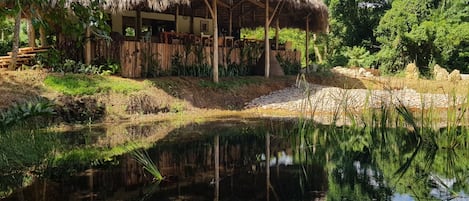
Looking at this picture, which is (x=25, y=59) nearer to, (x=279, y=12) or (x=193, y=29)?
(x=193, y=29)

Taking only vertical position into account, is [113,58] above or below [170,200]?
above

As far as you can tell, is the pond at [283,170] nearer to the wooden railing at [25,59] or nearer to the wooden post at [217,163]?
the wooden post at [217,163]

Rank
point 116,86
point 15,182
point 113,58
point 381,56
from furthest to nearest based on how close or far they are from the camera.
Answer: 1. point 381,56
2. point 113,58
3. point 116,86
4. point 15,182

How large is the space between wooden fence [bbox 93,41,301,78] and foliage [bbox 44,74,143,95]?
0.81 meters

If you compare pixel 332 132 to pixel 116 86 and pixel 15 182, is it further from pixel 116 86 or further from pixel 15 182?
pixel 116 86

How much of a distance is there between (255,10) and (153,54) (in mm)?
6531

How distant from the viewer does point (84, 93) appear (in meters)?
10.4

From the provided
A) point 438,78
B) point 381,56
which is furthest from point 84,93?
point 381,56

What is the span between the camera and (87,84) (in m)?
10.7

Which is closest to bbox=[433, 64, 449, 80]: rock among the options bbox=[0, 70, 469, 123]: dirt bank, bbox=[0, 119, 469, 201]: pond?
bbox=[0, 70, 469, 123]: dirt bank

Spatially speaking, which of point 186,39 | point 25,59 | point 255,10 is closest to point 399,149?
point 186,39

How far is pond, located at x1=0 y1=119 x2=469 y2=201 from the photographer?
14.2 feet

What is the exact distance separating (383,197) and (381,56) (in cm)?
2105

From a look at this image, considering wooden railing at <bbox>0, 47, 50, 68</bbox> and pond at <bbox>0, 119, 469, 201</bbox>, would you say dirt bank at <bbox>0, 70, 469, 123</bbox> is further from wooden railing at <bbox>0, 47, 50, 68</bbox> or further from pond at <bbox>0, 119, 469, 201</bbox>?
pond at <bbox>0, 119, 469, 201</bbox>
